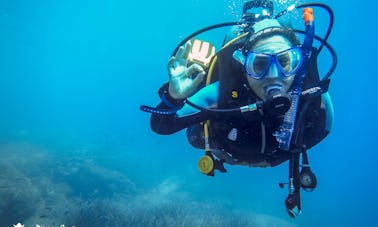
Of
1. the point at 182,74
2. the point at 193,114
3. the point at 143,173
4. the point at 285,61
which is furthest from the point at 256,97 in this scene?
the point at 143,173

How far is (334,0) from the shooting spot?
34.8 meters

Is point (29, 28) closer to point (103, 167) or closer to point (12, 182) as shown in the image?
point (103, 167)

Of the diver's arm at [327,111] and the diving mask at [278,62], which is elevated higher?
the diving mask at [278,62]

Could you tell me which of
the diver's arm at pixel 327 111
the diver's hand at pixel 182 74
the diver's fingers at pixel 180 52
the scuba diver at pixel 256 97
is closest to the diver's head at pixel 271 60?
the scuba diver at pixel 256 97

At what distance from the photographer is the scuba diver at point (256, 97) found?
3.72 metres

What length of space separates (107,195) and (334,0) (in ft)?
104

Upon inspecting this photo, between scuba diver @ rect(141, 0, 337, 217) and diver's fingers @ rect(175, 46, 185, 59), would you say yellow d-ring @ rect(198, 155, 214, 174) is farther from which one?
diver's fingers @ rect(175, 46, 185, 59)

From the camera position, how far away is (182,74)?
3650 millimetres

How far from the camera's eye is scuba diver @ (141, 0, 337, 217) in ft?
12.2

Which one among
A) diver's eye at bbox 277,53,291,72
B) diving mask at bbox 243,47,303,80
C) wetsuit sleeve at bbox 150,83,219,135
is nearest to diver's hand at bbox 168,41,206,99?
wetsuit sleeve at bbox 150,83,219,135

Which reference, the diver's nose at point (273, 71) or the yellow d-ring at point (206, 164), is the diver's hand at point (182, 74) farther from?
the yellow d-ring at point (206, 164)

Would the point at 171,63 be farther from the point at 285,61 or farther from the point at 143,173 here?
the point at 143,173

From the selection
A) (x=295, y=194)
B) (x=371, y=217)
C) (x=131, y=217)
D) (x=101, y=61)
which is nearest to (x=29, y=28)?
(x=131, y=217)

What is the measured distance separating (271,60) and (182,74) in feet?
3.38
